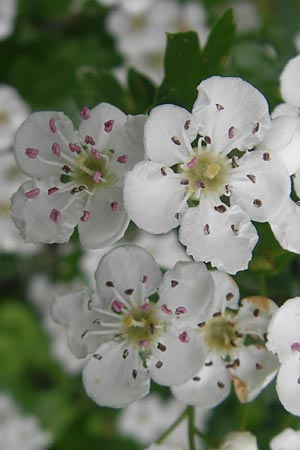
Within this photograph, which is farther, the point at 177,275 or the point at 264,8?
the point at 264,8

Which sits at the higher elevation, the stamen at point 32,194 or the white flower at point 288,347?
the stamen at point 32,194

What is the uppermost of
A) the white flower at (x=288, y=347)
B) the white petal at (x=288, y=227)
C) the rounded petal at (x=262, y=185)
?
the rounded petal at (x=262, y=185)

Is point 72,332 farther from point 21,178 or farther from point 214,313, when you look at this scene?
point 21,178

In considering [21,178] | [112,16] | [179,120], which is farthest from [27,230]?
[112,16]

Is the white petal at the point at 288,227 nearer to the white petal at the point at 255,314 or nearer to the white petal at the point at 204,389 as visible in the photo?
the white petal at the point at 255,314

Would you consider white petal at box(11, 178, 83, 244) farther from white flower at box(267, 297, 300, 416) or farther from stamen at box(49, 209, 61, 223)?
white flower at box(267, 297, 300, 416)

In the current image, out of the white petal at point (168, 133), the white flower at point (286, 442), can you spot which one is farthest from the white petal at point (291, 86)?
the white flower at point (286, 442)

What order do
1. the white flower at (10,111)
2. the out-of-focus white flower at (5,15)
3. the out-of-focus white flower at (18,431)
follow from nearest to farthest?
the out-of-focus white flower at (5,15) → the white flower at (10,111) → the out-of-focus white flower at (18,431)

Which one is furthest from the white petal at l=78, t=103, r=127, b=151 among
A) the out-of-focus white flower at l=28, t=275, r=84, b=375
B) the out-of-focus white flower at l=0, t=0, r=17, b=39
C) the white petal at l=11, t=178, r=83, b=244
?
the out-of-focus white flower at l=28, t=275, r=84, b=375
